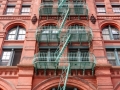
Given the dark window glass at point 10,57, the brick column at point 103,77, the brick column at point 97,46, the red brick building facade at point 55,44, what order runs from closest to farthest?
the brick column at point 103,77 < the red brick building facade at point 55,44 < the brick column at point 97,46 < the dark window glass at point 10,57

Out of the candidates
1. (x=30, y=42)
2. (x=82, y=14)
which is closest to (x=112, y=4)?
(x=82, y=14)

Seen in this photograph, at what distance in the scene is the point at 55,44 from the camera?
2089 cm

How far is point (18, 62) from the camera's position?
790 inches

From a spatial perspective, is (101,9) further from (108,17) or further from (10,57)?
(10,57)

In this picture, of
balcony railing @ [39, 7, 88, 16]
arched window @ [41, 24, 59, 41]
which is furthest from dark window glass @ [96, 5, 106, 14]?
arched window @ [41, 24, 59, 41]

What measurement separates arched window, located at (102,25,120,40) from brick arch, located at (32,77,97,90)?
632 cm

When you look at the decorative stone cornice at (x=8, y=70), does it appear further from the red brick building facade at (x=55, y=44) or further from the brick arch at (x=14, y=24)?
the brick arch at (x=14, y=24)

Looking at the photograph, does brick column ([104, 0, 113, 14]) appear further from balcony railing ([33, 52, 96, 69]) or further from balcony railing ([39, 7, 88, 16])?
balcony railing ([33, 52, 96, 69])

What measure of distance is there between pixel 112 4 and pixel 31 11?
9195mm

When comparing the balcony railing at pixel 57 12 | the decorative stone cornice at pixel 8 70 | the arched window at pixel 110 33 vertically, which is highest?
the balcony railing at pixel 57 12

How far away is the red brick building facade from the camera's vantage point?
17.7 meters

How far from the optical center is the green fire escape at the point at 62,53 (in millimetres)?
18031

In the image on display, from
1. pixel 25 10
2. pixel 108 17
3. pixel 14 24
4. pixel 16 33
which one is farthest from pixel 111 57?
pixel 25 10

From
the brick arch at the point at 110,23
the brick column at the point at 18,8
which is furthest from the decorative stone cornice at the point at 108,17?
the brick column at the point at 18,8
